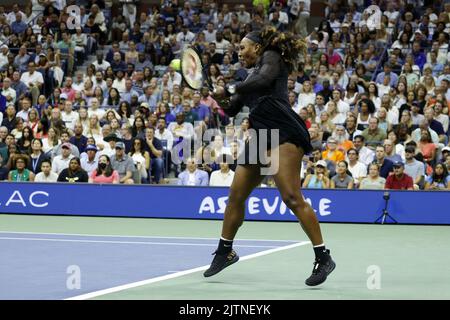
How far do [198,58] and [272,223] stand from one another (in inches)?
245

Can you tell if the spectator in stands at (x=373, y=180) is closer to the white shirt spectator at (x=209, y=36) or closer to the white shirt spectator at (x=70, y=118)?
the white shirt spectator at (x=70, y=118)

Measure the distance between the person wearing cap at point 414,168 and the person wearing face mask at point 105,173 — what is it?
16.1ft

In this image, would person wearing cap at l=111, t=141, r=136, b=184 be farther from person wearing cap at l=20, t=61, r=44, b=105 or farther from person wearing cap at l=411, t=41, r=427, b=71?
person wearing cap at l=411, t=41, r=427, b=71

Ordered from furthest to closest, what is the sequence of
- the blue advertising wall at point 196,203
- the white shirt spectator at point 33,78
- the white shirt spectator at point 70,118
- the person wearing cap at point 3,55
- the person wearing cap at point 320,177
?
1. the person wearing cap at point 3,55
2. the white shirt spectator at point 33,78
3. the white shirt spectator at point 70,118
4. the person wearing cap at point 320,177
5. the blue advertising wall at point 196,203

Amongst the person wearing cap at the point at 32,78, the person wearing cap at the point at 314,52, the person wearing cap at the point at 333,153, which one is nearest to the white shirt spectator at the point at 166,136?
the person wearing cap at the point at 333,153

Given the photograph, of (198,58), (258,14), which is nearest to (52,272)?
(198,58)

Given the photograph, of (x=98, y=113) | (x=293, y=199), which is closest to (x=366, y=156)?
(x=98, y=113)

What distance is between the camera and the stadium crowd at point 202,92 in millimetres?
15789

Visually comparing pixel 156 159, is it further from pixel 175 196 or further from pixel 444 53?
pixel 444 53

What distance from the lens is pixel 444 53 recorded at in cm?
1895

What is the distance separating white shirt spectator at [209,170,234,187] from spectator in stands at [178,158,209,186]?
17 centimetres

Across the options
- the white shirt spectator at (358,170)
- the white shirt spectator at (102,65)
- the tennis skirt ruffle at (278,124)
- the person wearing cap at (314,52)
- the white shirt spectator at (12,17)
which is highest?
the white shirt spectator at (12,17)

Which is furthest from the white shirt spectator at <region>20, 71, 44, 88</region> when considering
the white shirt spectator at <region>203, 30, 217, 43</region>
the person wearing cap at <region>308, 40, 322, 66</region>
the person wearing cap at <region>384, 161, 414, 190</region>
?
the person wearing cap at <region>384, 161, 414, 190</region>

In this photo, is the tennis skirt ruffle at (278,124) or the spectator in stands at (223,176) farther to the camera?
the spectator in stands at (223,176)
